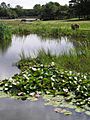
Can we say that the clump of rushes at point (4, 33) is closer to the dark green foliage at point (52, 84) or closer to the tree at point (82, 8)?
the dark green foliage at point (52, 84)

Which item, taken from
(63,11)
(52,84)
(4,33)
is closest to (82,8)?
(63,11)

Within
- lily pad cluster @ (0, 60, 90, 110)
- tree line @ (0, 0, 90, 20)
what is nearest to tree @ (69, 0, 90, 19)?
tree line @ (0, 0, 90, 20)

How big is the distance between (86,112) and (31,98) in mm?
1704

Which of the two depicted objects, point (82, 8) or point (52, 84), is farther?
point (82, 8)

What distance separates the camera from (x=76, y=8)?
214 feet

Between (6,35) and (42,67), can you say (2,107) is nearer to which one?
(42,67)

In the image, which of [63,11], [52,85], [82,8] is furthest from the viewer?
[63,11]

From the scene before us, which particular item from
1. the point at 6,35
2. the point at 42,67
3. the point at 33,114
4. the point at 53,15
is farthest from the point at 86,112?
the point at 53,15

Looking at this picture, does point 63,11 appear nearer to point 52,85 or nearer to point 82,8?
point 82,8

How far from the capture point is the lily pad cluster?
Answer: 27.1 ft

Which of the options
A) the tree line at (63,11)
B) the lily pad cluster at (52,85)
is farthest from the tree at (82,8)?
the lily pad cluster at (52,85)

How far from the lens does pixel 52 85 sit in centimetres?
897

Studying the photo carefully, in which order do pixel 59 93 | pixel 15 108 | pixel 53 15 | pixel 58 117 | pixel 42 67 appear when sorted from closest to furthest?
pixel 58 117, pixel 15 108, pixel 59 93, pixel 42 67, pixel 53 15

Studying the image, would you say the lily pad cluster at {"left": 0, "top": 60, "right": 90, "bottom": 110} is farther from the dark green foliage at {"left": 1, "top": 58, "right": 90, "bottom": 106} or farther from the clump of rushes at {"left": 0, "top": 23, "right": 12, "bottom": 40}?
the clump of rushes at {"left": 0, "top": 23, "right": 12, "bottom": 40}
